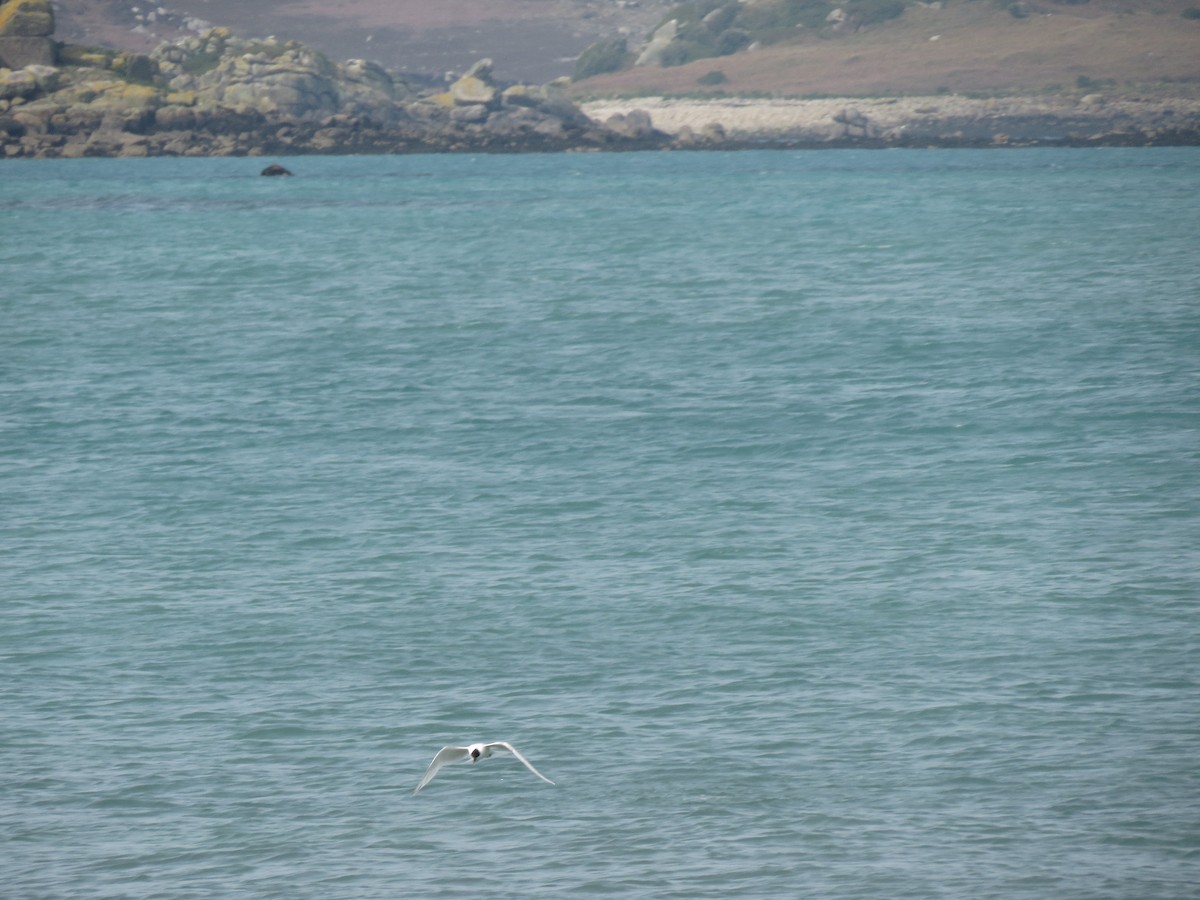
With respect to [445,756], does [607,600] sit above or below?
below

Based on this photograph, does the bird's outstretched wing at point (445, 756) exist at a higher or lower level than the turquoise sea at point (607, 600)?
higher

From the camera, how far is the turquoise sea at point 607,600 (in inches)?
689

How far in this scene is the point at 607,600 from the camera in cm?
2602

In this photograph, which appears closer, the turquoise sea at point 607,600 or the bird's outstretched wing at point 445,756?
the bird's outstretched wing at point 445,756

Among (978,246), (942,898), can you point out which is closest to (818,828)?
(942,898)

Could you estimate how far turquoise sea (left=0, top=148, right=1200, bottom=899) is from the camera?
1750cm

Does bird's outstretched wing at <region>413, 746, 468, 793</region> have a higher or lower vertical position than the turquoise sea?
higher

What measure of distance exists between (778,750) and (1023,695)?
155 inches

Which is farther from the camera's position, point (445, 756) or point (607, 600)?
point (607, 600)

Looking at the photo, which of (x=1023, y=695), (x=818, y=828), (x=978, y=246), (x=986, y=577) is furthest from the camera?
(x=978, y=246)

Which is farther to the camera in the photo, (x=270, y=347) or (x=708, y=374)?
(x=270, y=347)

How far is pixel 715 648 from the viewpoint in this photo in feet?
→ 76.9

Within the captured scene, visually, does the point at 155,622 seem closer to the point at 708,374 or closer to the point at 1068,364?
the point at 708,374

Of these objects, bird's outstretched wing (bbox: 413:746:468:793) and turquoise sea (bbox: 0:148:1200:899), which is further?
turquoise sea (bbox: 0:148:1200:899)
